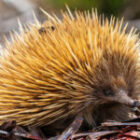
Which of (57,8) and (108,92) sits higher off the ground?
(57,8)

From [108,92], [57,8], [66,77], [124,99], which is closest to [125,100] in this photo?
[124,99]

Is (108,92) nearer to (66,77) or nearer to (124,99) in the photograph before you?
(124,99)

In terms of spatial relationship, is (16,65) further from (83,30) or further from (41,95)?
(83,30)

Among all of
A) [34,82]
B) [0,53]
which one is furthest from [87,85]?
[0,53]

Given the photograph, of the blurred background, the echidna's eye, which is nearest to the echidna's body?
the echidna's eye

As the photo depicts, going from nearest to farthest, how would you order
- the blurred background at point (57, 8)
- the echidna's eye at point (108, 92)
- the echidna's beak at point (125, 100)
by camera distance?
the echidna's beak at point (125, 100), the echidna's eye at point (108, 92), the blurred background at point (57, 8)

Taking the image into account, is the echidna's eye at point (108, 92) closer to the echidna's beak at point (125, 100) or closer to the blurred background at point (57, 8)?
the echidna's beak at point (125, 100)

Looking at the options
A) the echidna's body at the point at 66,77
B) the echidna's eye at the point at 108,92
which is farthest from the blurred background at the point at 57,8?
the echidna's eye at the point at 108,92
